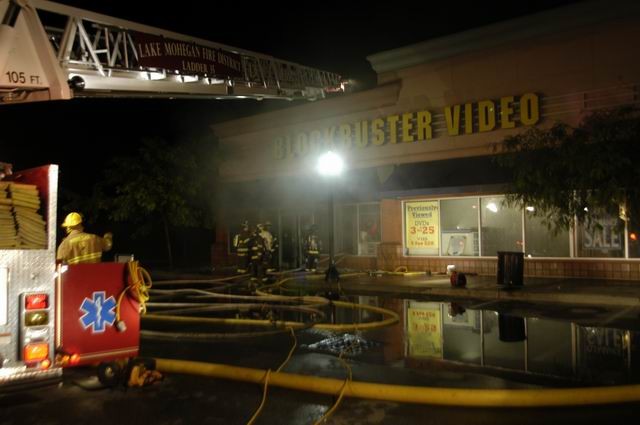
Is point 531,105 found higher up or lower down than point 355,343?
higher up

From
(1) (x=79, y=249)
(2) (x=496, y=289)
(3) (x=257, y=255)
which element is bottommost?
(2) (x=496, y=289)

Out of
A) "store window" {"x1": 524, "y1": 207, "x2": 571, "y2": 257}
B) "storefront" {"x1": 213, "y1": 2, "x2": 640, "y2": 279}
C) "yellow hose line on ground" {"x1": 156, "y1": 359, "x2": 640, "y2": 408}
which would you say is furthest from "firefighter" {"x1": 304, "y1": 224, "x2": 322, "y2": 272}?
"yellow hose line on ground" {"x1": 156, "y1": 359, "x2": 640, "y2": 408}

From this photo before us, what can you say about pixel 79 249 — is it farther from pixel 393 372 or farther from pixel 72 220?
pixel 393 372

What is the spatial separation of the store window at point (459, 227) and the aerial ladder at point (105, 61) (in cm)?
735

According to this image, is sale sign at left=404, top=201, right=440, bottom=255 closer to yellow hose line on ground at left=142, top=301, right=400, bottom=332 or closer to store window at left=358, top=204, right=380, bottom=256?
store window at left=358, top=204, right=380, bottom=256

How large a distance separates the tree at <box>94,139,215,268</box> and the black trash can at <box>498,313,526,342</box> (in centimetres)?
1436

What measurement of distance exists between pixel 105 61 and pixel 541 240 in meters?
11.9

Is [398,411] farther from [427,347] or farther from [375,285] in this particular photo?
[375,285]

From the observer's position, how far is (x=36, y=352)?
14.2 feet

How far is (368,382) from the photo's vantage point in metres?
5.40


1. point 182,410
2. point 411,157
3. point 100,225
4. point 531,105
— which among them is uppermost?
point 531,105

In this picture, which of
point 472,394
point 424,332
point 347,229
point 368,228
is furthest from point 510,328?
point 347,229

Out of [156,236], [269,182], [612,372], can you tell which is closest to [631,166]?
[612,372]

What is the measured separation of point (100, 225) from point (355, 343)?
81.8ft
